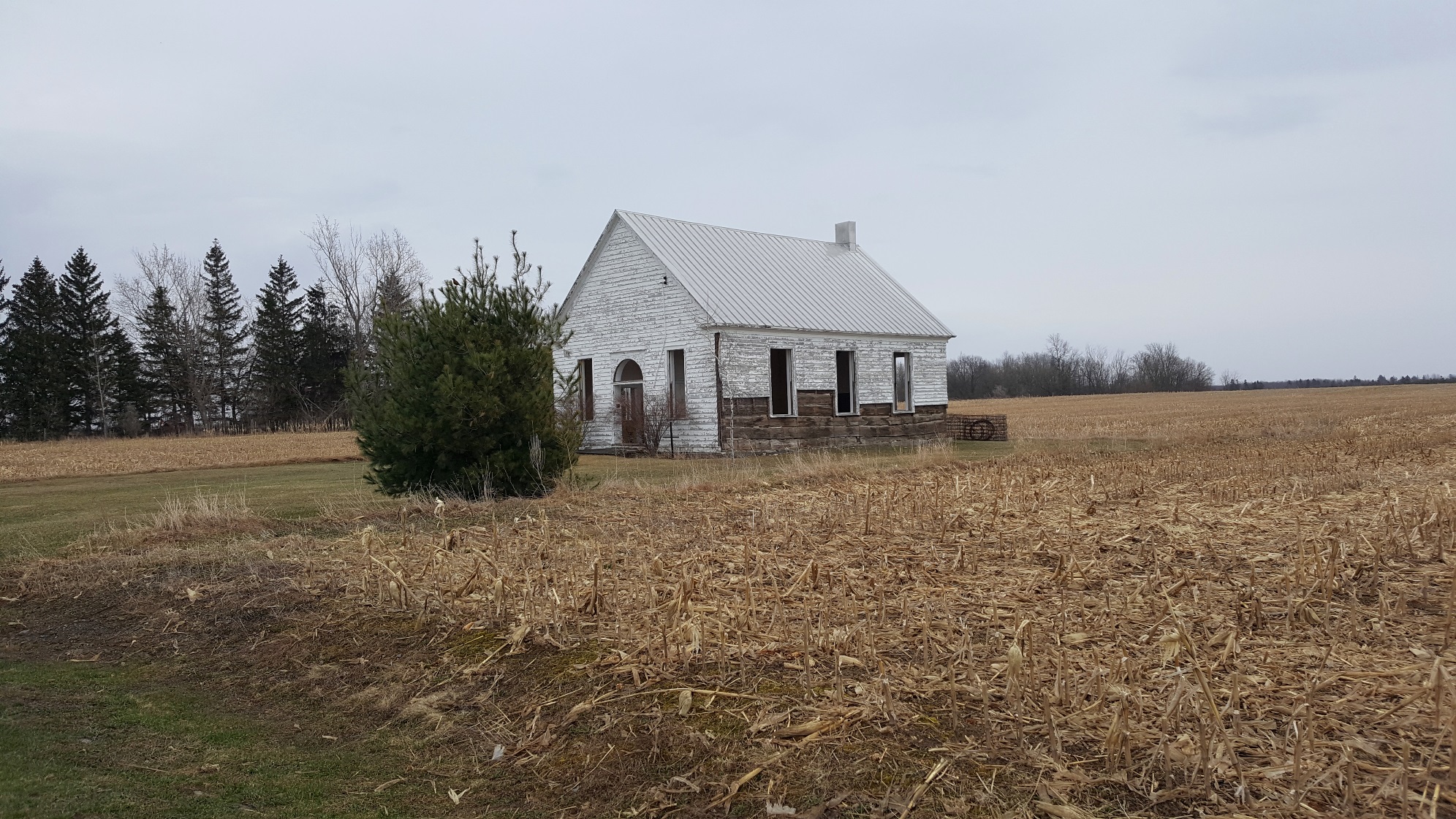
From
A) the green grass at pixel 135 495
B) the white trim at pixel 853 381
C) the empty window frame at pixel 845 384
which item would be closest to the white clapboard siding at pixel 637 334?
the empty window frame at pixel 845 384

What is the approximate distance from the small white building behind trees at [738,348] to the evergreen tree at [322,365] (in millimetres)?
37639

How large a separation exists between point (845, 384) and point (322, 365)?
44.0 m

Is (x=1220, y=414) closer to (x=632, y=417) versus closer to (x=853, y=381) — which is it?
(x=853, y=381)

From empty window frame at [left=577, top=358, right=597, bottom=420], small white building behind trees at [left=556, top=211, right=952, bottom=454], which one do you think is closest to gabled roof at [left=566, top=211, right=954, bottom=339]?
small white building behind trees at [left=556, top=211, right=952, bottom=454]

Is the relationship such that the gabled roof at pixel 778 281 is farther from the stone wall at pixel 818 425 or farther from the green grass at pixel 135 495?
the green grass at pixel 135 495

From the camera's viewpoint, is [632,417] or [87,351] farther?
[87,351]

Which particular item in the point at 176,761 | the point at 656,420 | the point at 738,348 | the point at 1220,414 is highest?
the point at 738,348

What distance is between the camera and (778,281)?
28.6 metres

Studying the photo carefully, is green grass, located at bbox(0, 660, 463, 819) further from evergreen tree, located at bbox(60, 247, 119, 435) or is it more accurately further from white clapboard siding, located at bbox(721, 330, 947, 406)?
evergreen tree, located at bbox(60, 247, 119, 435)

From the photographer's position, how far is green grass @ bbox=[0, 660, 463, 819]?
14.8 feet

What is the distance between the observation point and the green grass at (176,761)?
4.50 metres

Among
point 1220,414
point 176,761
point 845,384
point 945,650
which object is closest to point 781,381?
point 845,384

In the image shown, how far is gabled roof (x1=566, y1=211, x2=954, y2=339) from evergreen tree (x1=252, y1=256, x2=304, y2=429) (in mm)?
39596

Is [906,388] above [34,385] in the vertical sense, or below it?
below
